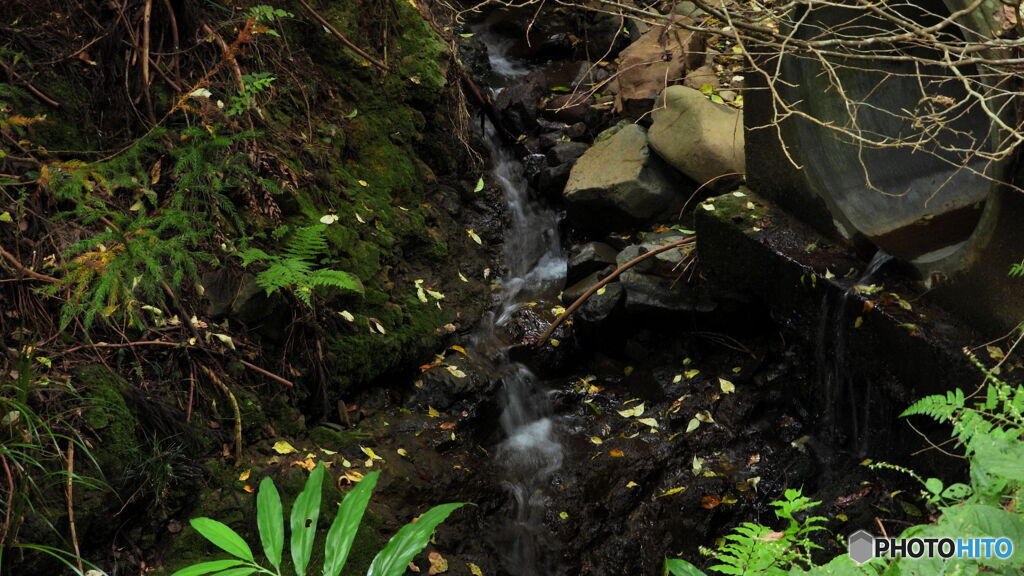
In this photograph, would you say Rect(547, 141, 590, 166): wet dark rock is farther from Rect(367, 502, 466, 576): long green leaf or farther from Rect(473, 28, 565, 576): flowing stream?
Rect(367, 502, 466, 576): long green leaf

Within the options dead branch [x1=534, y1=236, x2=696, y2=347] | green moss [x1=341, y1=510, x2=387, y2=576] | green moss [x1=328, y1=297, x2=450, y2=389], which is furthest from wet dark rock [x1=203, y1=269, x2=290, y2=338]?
dead branch [x1=534, y1=236, x2=696, y2=347]

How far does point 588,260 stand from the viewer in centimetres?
628

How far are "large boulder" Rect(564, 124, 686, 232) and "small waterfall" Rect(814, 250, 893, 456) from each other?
2.02m

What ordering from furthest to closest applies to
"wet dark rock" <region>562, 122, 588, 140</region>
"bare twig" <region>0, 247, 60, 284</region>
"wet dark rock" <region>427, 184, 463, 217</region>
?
1. "wet dark rock" <region>562, 122, 588, 140</region>
2. "wet dark rock" <region>427, 184, 463, 217</region>
3. "bare twig" <region>0, 247, 60, 284</region>

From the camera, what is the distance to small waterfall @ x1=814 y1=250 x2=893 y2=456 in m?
4.64

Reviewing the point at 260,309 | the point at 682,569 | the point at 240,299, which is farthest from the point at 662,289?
the point at 682,569

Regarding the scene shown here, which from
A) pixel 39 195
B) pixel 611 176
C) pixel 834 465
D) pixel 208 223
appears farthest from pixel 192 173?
pixel 834 465

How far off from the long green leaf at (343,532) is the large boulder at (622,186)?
4.67 m

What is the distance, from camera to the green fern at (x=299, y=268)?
4273 mm

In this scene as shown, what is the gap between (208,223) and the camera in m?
4.34

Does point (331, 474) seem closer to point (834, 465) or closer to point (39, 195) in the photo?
point (39, 195)

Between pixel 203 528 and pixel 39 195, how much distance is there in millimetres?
2719

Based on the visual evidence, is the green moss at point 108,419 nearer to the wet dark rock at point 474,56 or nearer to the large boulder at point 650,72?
the large boulder at point 650,72

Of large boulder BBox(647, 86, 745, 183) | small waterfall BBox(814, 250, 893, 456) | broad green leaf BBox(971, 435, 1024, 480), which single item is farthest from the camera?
large boulder BBox(647, 86, 745, 183)
